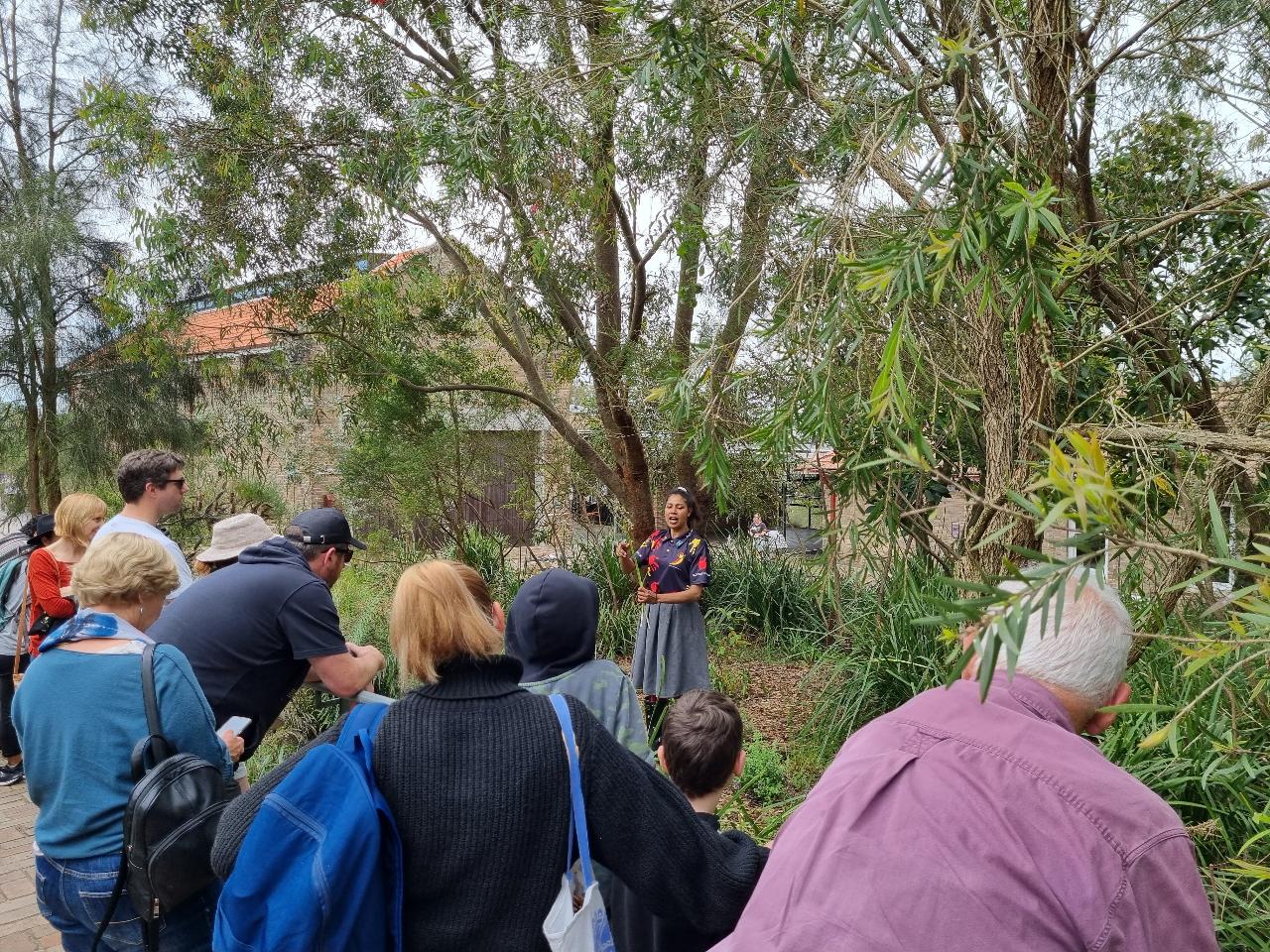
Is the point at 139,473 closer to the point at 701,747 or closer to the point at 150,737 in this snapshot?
the point at 150,737

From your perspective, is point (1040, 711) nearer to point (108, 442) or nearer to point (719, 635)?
point (719, 635)

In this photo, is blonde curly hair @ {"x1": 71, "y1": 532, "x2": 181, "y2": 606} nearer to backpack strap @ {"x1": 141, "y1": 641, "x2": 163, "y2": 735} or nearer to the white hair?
backpack strap @ {"x1": 141, "y1": 641, "x2": 163, "y2": 735}

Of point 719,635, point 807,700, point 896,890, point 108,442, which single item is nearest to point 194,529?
point 108,442

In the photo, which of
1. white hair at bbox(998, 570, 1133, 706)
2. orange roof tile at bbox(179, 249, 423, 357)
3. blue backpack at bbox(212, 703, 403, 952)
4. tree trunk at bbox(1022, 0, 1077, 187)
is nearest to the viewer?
Result: white hair at bbox(998, 570, 1133, 706)

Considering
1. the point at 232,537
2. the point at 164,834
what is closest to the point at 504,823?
the point at 164,834

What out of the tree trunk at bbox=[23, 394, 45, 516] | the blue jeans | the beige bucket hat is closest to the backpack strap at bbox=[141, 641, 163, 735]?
the blue jeans

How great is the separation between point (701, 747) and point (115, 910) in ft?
5.35

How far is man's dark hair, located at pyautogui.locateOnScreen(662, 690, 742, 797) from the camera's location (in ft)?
8.25

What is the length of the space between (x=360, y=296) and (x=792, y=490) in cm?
472

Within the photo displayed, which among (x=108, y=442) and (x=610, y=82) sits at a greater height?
(x=610, y=82)

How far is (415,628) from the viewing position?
2059 mm

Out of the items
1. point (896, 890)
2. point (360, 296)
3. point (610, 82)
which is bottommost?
point (896, 890)

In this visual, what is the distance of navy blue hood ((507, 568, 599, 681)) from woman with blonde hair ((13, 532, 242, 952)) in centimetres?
92

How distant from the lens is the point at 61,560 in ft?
17.0
